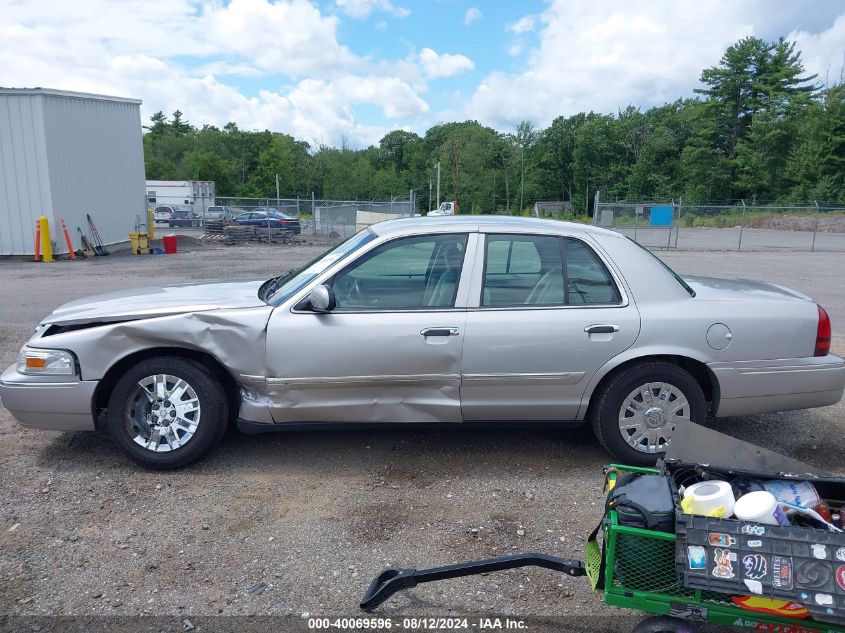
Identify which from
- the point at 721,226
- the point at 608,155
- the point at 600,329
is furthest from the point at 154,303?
the point at 608,155

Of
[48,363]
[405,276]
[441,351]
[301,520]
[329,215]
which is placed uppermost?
[405,276]

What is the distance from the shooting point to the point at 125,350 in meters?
4.24

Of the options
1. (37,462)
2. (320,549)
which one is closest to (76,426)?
(37,462)

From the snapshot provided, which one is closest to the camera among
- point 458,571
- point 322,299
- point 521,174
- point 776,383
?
point 458,571

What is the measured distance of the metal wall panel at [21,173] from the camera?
1688cm

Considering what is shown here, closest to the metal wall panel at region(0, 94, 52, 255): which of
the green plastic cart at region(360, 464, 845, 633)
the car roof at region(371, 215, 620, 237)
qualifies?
the car roof at region(371, 215, 620, 237)

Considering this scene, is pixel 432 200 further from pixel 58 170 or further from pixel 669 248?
pixel 58 170

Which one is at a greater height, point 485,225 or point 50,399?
point 485,225

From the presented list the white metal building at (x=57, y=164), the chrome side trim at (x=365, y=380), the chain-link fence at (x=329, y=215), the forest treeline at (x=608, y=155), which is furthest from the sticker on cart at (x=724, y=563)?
the forest treeline at (x=608, y=155)

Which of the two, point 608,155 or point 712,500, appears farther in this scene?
point 608,155

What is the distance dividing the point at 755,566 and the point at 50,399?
3992mm

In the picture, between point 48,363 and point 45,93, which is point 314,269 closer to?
point 48,363

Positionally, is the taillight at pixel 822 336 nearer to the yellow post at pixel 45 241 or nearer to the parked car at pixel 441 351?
the parked car at pixel 441 351

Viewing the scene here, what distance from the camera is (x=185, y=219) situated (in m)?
34.1
